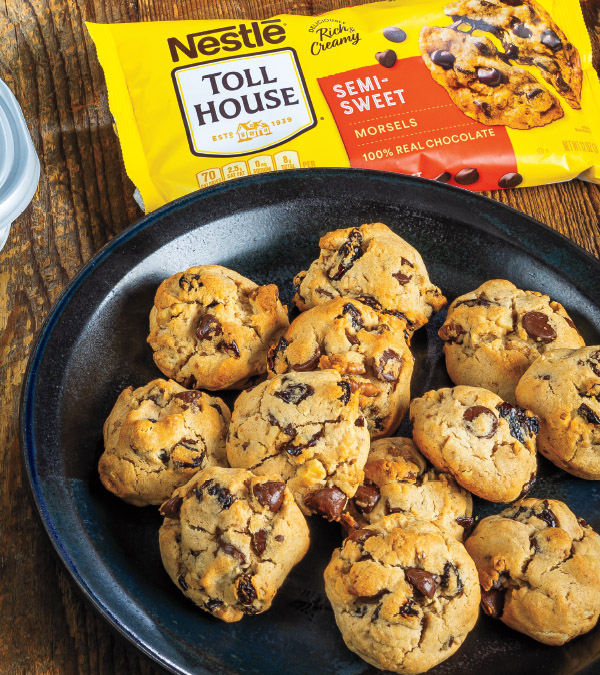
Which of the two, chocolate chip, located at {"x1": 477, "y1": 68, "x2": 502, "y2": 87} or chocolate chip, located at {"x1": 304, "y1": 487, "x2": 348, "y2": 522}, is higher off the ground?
chocolate chip, located at {"x1": 477, "y1": 68, "x2": 502, "y2": 87}

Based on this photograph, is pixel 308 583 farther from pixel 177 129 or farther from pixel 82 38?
pixel 82 38

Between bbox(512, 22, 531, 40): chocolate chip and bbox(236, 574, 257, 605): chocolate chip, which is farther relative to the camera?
bbox(512, 22, 531, 40): chocolate chip

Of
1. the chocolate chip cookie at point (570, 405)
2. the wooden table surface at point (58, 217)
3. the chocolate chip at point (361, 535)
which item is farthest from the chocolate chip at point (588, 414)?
the wooden table surface at point (58, 217)

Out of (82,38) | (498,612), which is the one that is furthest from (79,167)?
(498,612)

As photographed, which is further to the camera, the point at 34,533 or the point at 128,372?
the point at 128,372

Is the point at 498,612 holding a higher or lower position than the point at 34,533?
lower

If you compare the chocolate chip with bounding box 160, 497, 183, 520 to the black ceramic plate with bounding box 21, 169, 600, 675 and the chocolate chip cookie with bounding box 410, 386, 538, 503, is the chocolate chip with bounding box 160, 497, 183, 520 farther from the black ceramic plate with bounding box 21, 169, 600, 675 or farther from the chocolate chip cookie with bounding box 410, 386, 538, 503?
the chocolate chip cookie with bounding box 410, 386, 538, 503

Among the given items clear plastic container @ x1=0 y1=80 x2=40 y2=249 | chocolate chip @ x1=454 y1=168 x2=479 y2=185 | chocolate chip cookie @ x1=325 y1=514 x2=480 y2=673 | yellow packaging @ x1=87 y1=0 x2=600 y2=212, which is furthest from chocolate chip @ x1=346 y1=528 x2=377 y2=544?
chocolate chip @ x1=454 y1=168 x2=479 y2=185
